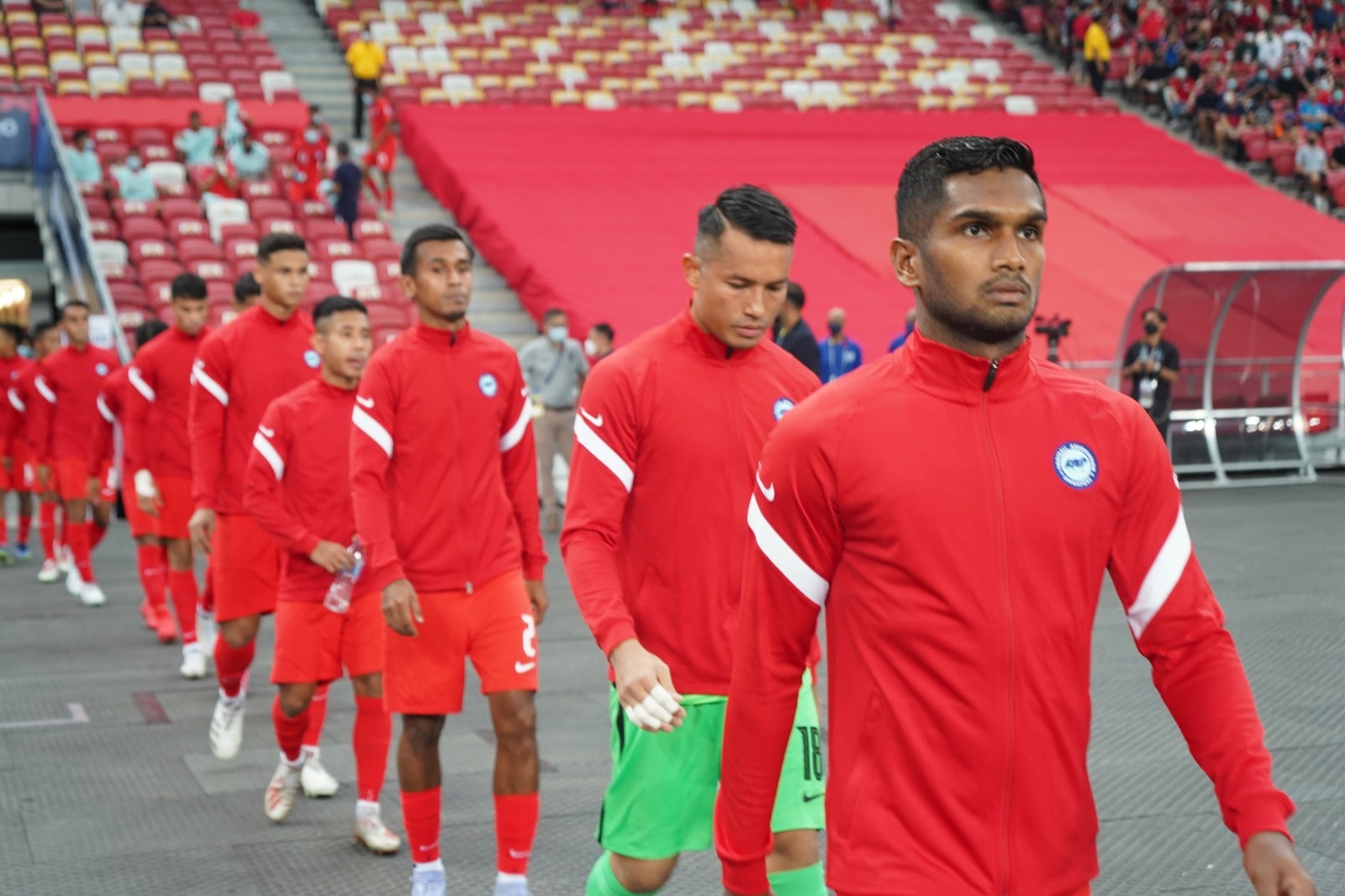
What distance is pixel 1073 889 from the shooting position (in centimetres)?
262

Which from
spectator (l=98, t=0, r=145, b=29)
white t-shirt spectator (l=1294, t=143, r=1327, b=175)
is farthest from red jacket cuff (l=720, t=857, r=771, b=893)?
white t-shirt spectator (l=1294, t=143, r=1327, b=175)

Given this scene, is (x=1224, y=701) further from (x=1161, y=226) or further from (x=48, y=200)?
(x=1161, y=226)

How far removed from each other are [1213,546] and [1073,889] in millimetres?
10905

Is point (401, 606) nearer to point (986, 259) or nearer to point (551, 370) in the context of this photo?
point (986, 259)

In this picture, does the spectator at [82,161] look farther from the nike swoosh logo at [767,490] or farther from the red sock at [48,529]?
the nike swoosh logo at [767,490]

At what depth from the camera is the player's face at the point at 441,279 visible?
5.42 metres

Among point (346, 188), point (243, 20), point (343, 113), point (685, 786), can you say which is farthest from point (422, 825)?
point (243, 20)

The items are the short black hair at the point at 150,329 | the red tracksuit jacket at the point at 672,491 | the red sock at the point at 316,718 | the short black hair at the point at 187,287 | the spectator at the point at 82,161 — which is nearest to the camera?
the red tracksuit jacket at the point at 672,491

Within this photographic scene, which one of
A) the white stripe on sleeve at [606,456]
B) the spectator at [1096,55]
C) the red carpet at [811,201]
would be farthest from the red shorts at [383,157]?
the white stripe on sleeve at [606,456]

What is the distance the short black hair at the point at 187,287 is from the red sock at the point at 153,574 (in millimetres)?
2111

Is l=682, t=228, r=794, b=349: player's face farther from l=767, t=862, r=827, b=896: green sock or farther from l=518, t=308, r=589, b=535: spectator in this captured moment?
l=518, t=308, r=589, b=535: spectator

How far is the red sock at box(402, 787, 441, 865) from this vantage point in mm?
5141

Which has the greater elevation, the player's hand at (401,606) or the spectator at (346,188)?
the player's hand at (401,606)

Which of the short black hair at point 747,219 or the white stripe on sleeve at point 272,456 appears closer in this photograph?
the short black hair at point 747,219
